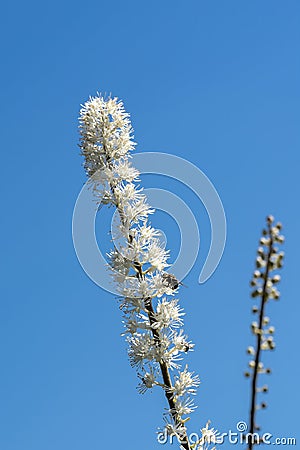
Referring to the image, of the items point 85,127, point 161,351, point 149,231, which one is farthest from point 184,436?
point 85,127

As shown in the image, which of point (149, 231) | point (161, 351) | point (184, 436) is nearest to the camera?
point (184, 436)

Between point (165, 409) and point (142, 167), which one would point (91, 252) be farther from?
point (165, 409)

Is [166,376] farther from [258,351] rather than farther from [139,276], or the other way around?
[258,351]

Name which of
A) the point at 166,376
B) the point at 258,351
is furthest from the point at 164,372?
the point at 258,351

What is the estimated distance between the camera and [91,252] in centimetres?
1174

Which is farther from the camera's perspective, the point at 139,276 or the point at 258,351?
the point at 139,276

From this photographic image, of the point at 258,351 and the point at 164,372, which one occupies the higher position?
the point at 164,372

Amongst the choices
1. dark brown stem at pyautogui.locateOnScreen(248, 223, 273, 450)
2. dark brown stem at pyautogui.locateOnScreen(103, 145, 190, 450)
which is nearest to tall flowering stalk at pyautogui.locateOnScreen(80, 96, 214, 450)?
dark brown stem at pyautogui.locateOnScreen(103, 145, 190, 450)

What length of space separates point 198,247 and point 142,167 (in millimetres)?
1877

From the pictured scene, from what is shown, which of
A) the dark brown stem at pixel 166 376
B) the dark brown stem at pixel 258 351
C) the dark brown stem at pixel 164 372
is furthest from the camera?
the dark brown stem at pixel 166 376

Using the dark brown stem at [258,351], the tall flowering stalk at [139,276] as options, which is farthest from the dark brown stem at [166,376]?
the dark brown stem at [258,351]

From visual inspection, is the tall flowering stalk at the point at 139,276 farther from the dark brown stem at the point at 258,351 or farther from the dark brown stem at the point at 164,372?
the dark brown stem at the point at 258,351

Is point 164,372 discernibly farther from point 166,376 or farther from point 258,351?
point 258,351

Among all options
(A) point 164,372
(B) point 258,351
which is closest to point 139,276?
(A) point 164,372
